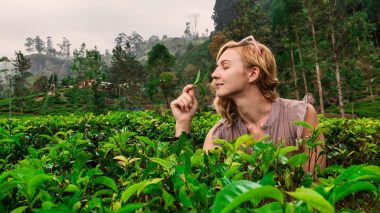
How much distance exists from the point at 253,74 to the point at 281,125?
48cm

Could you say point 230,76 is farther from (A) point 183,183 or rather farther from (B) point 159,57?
(B) point 159,57

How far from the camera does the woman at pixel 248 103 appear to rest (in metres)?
3.12

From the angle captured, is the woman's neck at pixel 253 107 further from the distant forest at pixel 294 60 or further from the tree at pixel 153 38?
the tree at pixel 153 38

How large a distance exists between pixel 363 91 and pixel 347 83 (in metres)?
8.77

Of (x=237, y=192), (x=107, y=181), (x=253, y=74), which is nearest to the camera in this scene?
(x=237, y=192)

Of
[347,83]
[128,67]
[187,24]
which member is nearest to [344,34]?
[347,83]

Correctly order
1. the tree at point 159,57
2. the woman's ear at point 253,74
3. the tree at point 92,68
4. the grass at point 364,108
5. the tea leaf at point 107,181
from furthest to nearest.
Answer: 1. the tree at point 159,57
2. the tree at point 92,68
3. the grass at point 364,108
4. the woman's ear at point 253,74
5. the tea leaf at point 107,181

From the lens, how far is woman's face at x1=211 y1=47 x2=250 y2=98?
3.16m

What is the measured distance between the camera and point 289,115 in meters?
3.17

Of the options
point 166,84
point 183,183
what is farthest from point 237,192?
point 166,84

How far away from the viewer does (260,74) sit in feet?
10.8

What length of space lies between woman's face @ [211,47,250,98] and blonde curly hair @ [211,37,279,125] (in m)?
0.07

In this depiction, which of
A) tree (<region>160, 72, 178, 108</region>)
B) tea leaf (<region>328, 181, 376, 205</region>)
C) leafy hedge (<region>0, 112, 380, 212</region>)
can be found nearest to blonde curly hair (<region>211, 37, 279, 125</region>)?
leafy hedge (<region>0, 112, 380, 212</region>)

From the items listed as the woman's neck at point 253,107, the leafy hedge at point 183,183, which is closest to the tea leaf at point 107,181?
the leafy hedge at point 183,183
